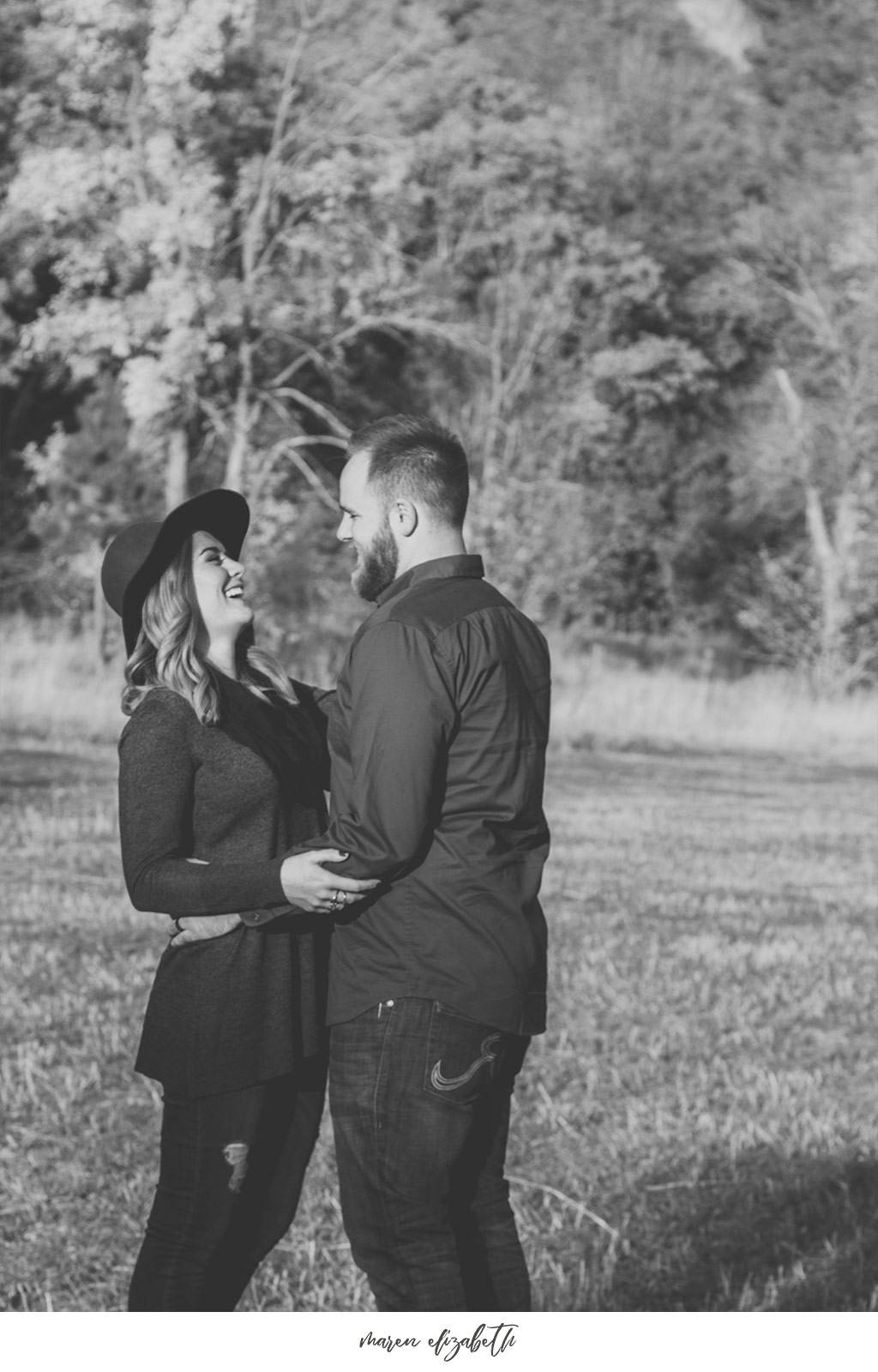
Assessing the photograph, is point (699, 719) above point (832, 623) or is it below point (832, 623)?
below

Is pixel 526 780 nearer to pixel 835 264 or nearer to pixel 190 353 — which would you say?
pixel 190 353

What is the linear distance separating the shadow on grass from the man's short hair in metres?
2.44

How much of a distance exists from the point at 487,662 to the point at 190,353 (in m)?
27.5

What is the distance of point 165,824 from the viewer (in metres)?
3.37

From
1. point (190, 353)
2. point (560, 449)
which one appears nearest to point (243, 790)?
point (190, 353)


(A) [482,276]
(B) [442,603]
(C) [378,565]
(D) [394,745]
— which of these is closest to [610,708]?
(A) [482,276]

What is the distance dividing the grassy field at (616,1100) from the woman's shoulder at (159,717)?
70.7 inches

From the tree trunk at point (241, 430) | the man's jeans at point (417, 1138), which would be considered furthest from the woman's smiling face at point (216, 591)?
the tree trunk at point (241, 430)

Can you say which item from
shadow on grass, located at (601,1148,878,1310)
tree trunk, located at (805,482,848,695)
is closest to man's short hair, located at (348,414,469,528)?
shadow on grass, located at (601,1148,878,1310)

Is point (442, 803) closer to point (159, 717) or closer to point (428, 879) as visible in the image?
point (428, 879)

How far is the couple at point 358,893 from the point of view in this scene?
3.08m

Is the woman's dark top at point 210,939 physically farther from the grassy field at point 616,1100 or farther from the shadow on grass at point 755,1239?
the shadow on grass at point 755,1239

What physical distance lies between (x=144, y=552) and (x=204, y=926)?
75 centimetres

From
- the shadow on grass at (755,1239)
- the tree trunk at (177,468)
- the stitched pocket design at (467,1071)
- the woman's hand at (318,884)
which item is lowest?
the shadow on grass at (755,1239)
